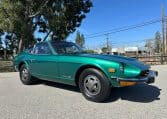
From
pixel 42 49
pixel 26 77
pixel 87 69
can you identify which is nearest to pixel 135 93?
pixel 87 69

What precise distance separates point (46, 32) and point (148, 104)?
20.6m

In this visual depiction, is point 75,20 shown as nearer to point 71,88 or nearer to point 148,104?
point 71,88

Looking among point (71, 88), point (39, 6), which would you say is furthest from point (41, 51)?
point (39, 6)

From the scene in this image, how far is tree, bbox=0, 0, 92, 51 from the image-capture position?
1902cm

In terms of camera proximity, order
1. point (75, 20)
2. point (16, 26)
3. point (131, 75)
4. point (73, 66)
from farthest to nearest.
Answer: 1. point (75, 20)
2. point (16, 26)
3. point (73, 66)
4. point (131, 75)

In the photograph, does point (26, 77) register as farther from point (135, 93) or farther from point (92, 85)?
point (135, 93)

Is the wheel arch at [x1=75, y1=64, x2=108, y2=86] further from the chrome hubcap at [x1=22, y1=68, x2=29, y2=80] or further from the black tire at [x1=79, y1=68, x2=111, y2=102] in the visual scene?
the chrome hubcap at [x1=22, y1=68, x2=29, y2=80]

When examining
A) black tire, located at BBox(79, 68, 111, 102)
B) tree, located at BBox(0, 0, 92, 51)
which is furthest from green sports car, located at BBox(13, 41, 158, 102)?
tree, located at BBox(0, 0, 92, 51)

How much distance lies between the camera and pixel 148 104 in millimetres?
6008

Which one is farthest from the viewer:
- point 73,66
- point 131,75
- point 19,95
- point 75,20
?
point 75,20

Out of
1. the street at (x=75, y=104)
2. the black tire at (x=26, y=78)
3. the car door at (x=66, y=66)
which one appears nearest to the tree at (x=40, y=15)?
the black tire at (x=26, y=78)

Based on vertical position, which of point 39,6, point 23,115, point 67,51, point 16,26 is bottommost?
point 23,115

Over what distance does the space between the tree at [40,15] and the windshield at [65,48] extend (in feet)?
39.3

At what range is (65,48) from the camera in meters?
7.66
